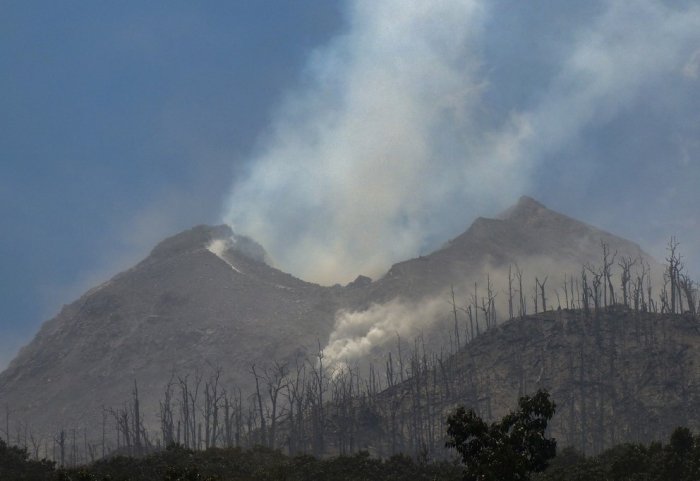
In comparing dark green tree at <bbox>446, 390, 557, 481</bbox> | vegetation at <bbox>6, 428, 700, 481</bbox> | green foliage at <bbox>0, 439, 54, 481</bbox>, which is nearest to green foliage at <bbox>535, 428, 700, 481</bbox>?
vegetation at <bbox>6, 428, 700, 481</bbox>

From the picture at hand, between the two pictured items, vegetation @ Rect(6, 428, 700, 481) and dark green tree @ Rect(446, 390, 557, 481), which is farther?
vegetation @ Rect(6, 428, 700, 481)

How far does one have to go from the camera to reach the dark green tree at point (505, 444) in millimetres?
29062

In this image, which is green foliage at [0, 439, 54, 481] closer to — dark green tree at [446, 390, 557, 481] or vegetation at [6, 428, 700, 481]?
vegetation at [6, 428, 700, 481]

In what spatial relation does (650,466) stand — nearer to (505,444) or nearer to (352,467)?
(505,444)

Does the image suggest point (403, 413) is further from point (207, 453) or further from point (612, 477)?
point (612, 477)

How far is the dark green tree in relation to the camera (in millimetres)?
29062

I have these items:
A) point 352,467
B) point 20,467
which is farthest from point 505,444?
point 20,467

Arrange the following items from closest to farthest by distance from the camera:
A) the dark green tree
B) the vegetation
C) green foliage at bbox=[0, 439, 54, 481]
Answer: the dark green tree < the vegetation < green foliage at bbox=[0, 439, 54, 481]

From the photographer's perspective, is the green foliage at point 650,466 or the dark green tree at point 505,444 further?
the green foliage at point 650,466

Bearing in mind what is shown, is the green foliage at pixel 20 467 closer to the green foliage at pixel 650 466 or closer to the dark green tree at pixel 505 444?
the green foliage at pixel 650 466

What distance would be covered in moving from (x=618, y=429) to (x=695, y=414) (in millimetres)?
8325

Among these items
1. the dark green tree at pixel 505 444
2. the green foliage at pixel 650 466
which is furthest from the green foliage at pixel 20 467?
the dark green tree at pixel 505 444

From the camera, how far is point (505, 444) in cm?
2994

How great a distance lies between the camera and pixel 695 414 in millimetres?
92500
